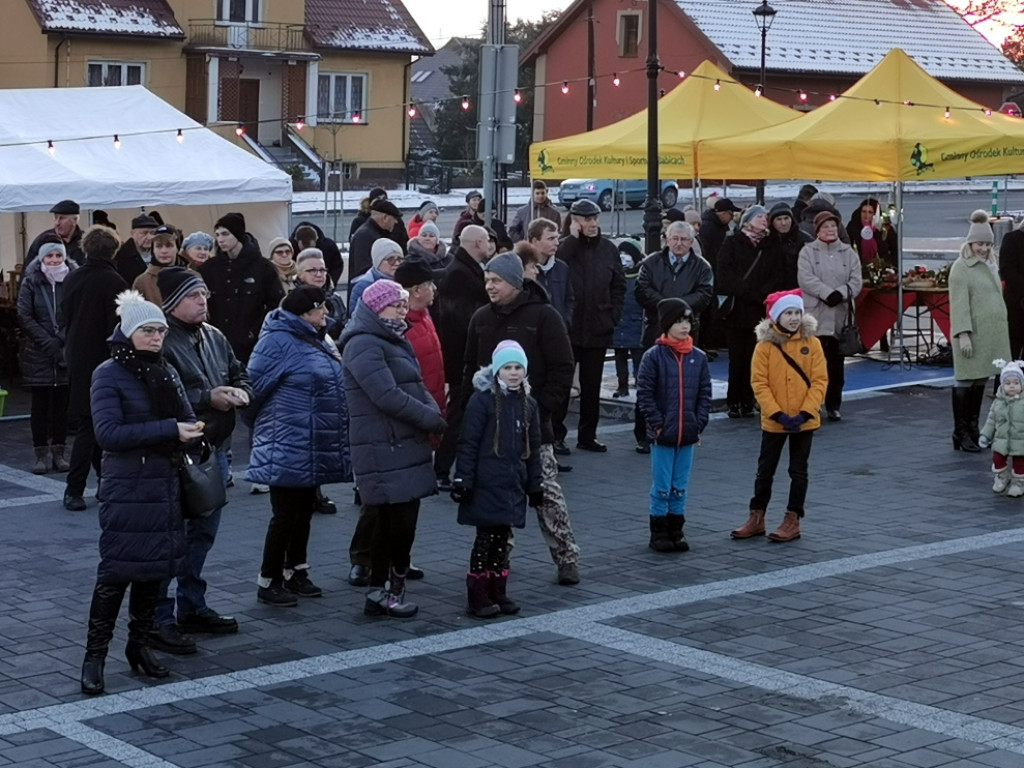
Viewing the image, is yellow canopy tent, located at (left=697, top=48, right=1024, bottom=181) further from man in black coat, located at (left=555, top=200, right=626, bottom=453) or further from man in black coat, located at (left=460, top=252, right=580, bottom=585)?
man in black coat, located at (left=460, top=252, right=580, bottom=585)

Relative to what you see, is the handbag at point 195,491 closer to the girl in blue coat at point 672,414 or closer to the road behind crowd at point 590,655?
the road behind crowd at point 590,655

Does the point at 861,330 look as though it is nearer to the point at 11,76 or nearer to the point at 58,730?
the point at 58,730

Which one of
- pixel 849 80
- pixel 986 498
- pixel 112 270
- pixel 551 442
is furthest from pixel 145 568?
pixel 849 80

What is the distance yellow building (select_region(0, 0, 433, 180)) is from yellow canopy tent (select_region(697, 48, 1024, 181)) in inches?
1219

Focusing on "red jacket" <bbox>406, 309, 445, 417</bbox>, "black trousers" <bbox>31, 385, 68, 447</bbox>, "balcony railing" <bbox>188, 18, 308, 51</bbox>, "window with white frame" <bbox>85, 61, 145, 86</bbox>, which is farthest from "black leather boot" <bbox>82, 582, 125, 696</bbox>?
"balcony railing" <bbox>188, 18, 308, 51</bbox>

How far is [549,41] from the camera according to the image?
6481 centimetres

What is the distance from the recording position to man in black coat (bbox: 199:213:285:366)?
1242 centimetres

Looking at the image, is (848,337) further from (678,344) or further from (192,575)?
(192,575)

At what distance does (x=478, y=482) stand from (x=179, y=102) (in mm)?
47299

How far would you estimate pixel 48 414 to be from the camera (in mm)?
12438

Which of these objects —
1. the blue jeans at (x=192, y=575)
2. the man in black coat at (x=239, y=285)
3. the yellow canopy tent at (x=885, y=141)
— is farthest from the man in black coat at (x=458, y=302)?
the yellow canopy tent at (x=885, y=141)

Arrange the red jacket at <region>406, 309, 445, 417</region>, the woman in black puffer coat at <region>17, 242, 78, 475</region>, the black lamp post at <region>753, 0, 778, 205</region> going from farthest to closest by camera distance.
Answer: the black lamp post at <region>753, 0, 778, 205</region>, the woman in black puffer coat at <region>17, 242, 78, 475</region>, the red jacket at <region>406, 309, 445, 417</region>

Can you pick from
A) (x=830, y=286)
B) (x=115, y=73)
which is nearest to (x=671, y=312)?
(x=830, y=286)

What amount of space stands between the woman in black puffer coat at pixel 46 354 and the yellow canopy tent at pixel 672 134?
9.08 metres
